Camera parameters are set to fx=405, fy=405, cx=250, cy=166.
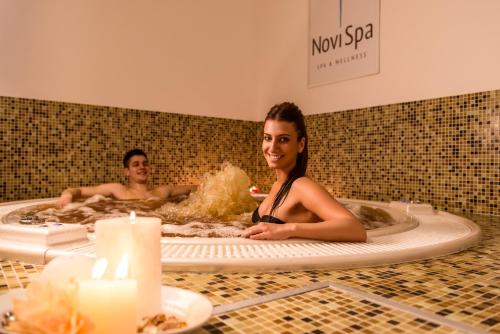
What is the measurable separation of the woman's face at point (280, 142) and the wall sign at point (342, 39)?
196cm

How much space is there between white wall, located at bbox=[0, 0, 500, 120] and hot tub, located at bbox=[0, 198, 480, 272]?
1.88 meters

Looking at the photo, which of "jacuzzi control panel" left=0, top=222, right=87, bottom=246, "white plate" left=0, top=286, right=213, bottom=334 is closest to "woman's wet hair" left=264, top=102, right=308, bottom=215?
"jacuzzi control panel" left=0, top=222, right=87, bottom=246

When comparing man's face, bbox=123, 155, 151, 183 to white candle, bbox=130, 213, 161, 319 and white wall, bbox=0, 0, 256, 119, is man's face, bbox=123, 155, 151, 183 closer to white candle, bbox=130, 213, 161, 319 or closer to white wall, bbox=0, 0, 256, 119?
white wall, bbox=0, 0, 256, 119

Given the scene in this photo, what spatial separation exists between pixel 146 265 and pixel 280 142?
4.35 feet

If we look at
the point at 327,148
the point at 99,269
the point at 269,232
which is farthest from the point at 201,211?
the point at 99,269

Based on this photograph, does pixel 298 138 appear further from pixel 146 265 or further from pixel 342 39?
pixel 342 39

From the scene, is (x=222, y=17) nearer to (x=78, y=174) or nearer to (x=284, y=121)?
(x=78, y=174)

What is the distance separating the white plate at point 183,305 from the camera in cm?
61

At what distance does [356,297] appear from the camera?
3.02 feet

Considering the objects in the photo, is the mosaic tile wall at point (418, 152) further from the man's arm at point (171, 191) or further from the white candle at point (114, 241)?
the white candle at point (114, 241)

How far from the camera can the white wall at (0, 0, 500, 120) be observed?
3.03 m

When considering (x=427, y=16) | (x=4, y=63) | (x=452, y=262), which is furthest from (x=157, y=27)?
(x=452, y=262)

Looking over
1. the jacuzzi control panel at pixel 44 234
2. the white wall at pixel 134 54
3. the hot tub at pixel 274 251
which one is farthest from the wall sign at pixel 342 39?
the jacuzzi control panel at pixel 44 234

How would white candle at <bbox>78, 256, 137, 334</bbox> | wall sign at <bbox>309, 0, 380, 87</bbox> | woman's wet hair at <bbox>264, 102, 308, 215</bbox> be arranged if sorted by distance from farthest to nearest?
wall sign at <bbox>309, 0, 380, 87</bbox>
woman's wet hair at <bbox>264, 102, 308, 215</bbox>
white candle at <bbox>78, 256, 137, 334</bbox>
